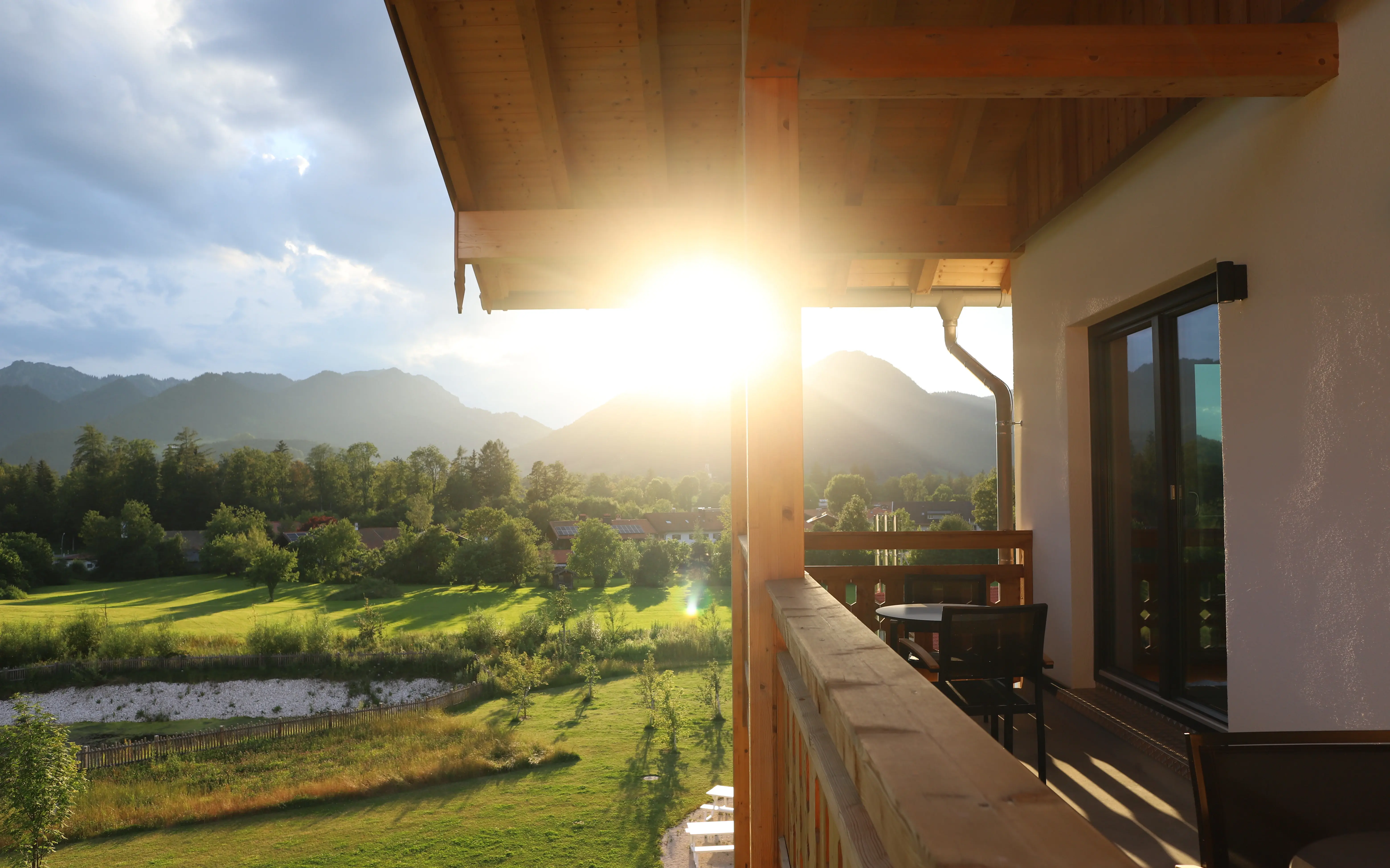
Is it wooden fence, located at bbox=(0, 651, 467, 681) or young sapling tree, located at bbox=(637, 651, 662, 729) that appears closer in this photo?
young sapling tree, located at bbox=(637, 651, 662, 729)

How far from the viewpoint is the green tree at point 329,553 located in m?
39.5

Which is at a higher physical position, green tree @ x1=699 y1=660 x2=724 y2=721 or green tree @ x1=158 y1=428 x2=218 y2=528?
green tree @ x1=158 y1=428 x2=218 y2=528

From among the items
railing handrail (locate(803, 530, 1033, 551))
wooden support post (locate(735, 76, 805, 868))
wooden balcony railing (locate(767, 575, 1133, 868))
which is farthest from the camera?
railing handrail (locate(803, 530, 1033, 551))

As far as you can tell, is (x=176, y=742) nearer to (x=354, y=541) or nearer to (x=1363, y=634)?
(x=354, y=541)

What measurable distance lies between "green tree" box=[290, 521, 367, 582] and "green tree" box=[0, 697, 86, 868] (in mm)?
21082

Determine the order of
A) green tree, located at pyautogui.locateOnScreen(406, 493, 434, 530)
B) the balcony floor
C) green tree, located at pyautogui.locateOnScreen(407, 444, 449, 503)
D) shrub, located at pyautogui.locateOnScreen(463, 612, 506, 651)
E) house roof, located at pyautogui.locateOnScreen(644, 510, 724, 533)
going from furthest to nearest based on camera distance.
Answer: green tree, located at pyautogui.locateOnScreen(407, 444, 449, 503)
green tree, located at pyautogui.locateOnScreen(406, 493, 434, 530)
house roof, located at pyautogui.locateOnScreen(644, 510, 724, 533)
shrub, located at pyautogui.locateOnScreen(463, 612, 506, 651)
the balcony floor

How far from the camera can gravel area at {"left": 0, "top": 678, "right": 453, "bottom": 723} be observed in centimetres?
2761

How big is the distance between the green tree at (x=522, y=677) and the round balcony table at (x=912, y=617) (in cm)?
2158

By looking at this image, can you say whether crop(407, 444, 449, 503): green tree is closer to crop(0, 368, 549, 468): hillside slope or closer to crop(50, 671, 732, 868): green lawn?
crop(50, 671, 732, 868): green lawn

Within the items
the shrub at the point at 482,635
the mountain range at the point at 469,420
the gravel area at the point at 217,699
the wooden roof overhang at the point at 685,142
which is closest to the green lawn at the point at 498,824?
the mountain range at the point at 469,420

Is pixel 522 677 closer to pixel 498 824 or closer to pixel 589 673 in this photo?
pixel 589 673

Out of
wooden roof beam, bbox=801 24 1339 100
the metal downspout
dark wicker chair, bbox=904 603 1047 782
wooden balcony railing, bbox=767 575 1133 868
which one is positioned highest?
wooden roof beam, bbox=801 24 1339 100

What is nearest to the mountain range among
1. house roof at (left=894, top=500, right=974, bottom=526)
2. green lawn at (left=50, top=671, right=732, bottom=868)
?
house roof at (left=894, top=500, right=974, bottom=526)

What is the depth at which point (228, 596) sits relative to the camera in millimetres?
37812
